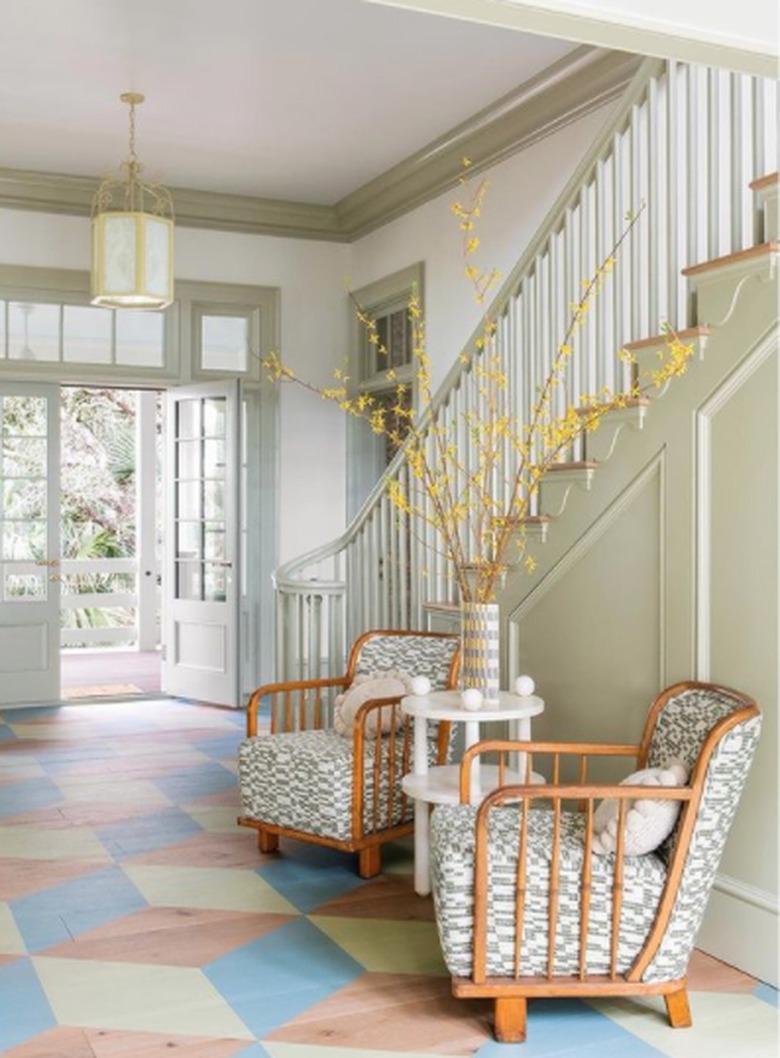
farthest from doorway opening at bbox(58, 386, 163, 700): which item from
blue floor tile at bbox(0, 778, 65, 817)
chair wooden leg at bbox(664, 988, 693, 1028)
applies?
chair wooden leg at bbox(664, 988, 693, 1028)

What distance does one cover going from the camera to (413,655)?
16.6ft

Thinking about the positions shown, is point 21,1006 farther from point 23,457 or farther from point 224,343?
point 224,343

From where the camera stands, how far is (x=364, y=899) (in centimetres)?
427

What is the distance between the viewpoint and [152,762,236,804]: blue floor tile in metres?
5.80

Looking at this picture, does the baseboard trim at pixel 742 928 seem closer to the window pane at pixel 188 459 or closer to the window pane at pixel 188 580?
the window pane at pixel 188 580

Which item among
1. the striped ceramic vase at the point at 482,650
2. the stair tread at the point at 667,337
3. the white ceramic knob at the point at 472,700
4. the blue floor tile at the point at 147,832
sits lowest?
the blue floor tile at the point at 147,832

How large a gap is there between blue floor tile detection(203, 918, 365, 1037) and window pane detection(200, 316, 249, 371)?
557cm

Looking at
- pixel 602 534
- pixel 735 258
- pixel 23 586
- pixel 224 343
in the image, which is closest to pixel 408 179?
pixel 224 343

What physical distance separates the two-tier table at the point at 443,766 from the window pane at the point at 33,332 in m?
5.07

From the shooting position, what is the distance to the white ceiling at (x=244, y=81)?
566cm

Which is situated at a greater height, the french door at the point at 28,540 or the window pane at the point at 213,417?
the window pane at the point at 213,417

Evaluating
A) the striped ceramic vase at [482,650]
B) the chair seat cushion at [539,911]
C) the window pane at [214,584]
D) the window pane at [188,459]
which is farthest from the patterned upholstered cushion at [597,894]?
the window pane at [188,459]

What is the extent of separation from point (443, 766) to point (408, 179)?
468 centimetres

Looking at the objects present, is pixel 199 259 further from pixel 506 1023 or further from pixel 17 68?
pixel 506 1023
